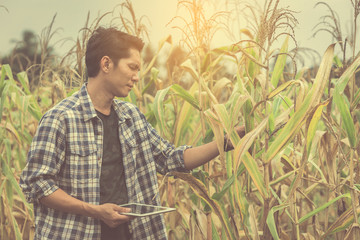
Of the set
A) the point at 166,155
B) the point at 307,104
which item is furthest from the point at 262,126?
the point at 166,155

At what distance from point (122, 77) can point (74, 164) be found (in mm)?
415

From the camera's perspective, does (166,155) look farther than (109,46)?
Yes

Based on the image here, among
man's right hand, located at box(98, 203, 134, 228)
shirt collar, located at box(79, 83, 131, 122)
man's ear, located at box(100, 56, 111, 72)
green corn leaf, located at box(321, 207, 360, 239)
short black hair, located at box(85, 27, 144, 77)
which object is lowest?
green corn leaf, located at box(321, 207, 360, 239)

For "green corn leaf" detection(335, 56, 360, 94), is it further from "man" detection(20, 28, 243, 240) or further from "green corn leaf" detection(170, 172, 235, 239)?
"green corn leaf" detection(170, 172, 235, 239)

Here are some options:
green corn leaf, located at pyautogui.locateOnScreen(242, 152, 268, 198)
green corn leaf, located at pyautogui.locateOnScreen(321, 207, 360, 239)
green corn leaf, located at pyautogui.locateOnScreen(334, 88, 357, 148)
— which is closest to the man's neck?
green corn leaf, located at pyautogui.locateOnScreen(242, 152, 268, 198)

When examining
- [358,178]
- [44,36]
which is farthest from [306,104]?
[44,36]

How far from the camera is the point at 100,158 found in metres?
2.02

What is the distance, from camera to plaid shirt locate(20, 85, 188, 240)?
6.17ft

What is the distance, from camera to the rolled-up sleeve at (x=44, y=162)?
6.08 ft

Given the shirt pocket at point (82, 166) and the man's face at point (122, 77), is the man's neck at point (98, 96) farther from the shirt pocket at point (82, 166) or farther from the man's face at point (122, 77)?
the shirt pocket at point (82, 166)

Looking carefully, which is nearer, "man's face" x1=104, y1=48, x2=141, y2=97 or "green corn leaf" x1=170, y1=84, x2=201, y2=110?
"man's face" x1=104, y1=48, x2=141, y2=97

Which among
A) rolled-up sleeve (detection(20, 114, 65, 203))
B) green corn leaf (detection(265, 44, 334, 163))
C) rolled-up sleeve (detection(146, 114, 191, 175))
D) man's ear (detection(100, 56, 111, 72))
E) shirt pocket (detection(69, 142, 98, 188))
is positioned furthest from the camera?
rolled-up sleeve (detection(146, 114, 191, 175))

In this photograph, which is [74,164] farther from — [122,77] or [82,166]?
[122,77]

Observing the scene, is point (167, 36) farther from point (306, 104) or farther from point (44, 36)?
point (306, 104)
